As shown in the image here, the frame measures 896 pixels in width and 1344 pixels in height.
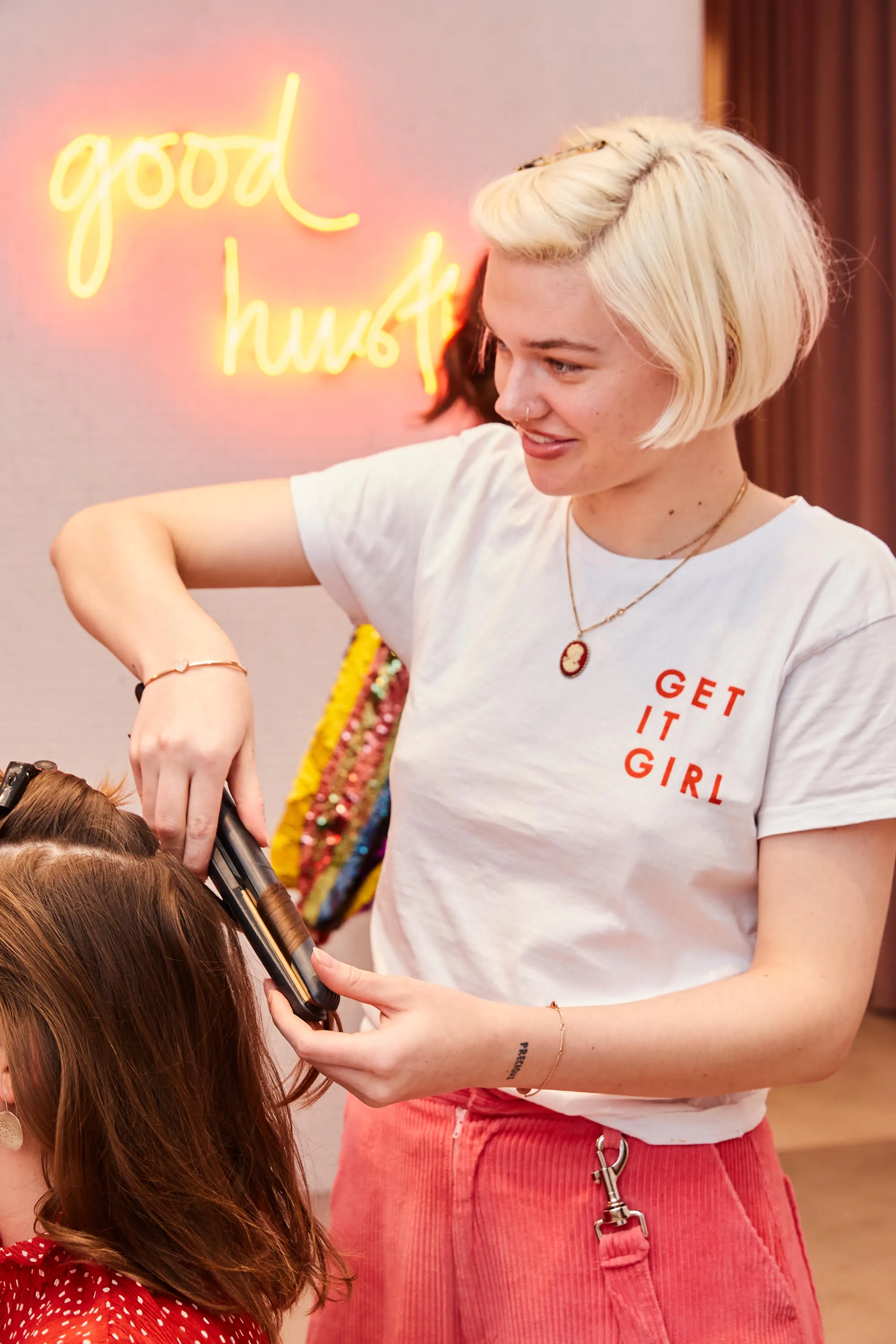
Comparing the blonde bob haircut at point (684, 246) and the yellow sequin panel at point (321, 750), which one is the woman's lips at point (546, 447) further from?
the yellow sequin panel at point (321, 750)

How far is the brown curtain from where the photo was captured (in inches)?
149

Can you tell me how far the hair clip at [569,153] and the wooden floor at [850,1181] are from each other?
7.40 feet

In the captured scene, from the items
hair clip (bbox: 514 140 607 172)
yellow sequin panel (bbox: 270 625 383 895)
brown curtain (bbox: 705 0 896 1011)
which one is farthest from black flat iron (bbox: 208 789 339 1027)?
brown curtain (bbox: 705 0 896 1011)

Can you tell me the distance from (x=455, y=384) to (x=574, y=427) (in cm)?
159

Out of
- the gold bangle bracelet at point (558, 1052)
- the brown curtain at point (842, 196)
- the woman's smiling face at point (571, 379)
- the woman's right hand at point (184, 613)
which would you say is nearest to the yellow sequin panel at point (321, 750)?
the woman's right hand at point (184, 613)

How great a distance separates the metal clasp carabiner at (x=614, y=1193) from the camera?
968 millimetres

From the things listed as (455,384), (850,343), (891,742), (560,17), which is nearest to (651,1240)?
(891,742)

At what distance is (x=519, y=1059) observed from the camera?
819 millimetres

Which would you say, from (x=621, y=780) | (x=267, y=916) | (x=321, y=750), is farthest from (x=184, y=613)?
(x=321, y=750)

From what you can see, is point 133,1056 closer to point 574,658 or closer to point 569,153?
point 574,658

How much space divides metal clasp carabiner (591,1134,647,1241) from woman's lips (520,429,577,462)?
1.82 ft

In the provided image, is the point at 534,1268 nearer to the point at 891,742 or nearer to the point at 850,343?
the point at 891,742

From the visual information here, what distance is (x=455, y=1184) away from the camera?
1.01 meters

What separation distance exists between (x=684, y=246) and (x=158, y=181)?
1.79 metres
